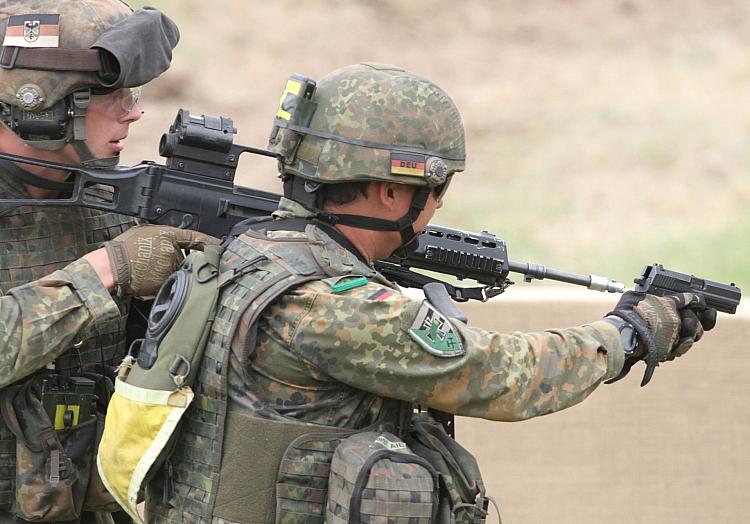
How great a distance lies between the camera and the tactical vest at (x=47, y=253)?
4.20 metres

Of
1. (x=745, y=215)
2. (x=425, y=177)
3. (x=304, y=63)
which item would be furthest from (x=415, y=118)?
(x=304, y=63)

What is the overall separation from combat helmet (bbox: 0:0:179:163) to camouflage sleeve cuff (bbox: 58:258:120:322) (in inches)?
19.9

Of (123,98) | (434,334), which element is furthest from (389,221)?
(123,98)

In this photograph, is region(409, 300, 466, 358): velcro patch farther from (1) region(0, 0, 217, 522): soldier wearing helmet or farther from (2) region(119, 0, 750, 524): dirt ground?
(2) region(119, 0, 750, 524): dirt ground

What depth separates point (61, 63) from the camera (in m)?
4.20

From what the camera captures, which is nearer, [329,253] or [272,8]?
[329,253]

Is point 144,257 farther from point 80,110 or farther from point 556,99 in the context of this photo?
point 556,99

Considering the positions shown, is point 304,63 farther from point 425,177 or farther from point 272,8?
point 425,177

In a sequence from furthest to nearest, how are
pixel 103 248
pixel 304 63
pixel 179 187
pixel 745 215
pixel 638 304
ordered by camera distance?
pixel 304 63
pixel 745 215
pixel 179 187
pixel 103 248
pixel 638 304

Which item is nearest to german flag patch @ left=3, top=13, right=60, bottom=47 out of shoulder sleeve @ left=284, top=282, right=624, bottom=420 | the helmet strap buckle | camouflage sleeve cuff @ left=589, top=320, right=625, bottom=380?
the helmet strap buckle

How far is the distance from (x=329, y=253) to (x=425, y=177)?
1.02ft

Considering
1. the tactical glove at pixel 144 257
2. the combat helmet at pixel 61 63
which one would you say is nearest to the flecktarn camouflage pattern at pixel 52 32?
the combat helmet at pixel 61 63

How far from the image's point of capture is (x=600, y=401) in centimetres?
596

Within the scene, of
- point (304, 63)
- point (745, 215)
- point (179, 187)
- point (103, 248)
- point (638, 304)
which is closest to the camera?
point (638, 304)
